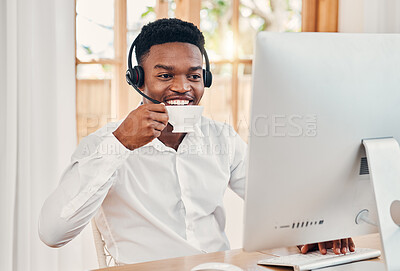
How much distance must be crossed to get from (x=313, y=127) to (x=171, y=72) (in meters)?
0.67

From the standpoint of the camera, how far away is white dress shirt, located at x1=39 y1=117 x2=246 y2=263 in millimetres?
1186

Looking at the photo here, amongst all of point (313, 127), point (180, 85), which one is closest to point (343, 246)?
point (313, 127)

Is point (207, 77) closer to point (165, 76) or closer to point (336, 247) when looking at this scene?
point (165, 76)

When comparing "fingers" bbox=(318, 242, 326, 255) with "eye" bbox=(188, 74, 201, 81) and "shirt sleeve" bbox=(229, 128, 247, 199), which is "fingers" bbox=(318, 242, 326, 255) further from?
"eye" bbox=(188, 74, 201, 81)

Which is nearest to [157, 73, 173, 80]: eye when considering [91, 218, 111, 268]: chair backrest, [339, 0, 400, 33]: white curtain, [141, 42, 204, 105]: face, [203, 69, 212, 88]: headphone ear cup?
[141, 42, 204, 105]: face

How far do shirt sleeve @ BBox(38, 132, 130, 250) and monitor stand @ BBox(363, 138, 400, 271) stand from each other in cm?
58

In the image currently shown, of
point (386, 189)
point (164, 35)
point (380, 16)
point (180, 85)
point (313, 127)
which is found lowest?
point (386, 189)

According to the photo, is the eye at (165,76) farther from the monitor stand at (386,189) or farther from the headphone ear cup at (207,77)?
the monitor stand at (386,189)

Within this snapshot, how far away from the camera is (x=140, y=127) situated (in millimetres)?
1172

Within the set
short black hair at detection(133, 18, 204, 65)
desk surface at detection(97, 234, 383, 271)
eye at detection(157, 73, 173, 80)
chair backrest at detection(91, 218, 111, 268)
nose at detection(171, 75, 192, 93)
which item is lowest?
desk surface at detection(97, 234, 383, 271)

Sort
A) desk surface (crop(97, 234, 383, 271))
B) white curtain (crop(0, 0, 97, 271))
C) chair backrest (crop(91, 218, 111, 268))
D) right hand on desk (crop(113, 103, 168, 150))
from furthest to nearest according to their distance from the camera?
white curtain (crop(0, 0, 97, 271)), chair backrest (crop(91, 218, 111, 268)), right hand on desk (crop(113, 103, 168, 150)), desk surface (crop(97, 234, 383, 271))

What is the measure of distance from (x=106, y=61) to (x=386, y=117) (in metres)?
1.56

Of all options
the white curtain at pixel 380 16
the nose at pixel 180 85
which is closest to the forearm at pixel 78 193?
the nose at pixel 180 85

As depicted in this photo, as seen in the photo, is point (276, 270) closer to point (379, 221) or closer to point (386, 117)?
point (379, 221)
